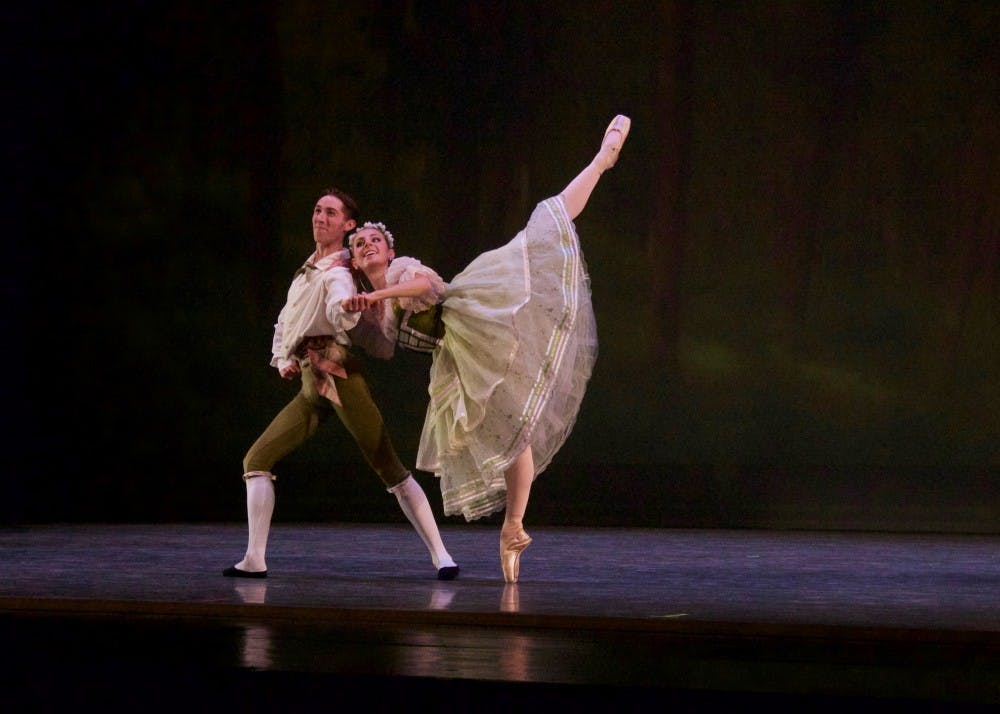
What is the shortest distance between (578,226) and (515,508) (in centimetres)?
288

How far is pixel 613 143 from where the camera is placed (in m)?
5.07

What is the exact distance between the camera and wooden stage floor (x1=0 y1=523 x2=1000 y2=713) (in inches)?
116

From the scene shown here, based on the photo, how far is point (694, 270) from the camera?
23.8 ft

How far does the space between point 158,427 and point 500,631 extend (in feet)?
15.5

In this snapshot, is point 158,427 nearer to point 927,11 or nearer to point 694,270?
point 694,270

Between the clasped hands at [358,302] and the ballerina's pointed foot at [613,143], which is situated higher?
the ballerina's pointed foot at [613,143]

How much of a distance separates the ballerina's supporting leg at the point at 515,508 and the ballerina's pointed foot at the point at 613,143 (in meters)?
1.06

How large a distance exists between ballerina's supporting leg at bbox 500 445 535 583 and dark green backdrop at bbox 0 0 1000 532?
2640mm

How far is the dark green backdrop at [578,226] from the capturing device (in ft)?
23.0

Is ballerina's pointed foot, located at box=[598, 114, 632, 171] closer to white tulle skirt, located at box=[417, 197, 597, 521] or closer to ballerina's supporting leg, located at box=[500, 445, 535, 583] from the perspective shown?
white tulle skirt, located at box=[417, 197, 597, 521]

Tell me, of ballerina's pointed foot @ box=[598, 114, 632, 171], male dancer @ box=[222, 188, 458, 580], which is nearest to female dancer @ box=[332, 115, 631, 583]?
male dancer @ box=[222, 188, 458, 580]

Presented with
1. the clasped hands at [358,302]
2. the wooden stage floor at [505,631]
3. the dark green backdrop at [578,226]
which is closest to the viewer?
the wooden stage floor at [505,631]

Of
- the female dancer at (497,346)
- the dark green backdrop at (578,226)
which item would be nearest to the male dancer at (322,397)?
the female dancer at (497,346)

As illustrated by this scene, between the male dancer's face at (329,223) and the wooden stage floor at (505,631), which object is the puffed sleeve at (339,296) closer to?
→ the male dancer's face at (329,223)
